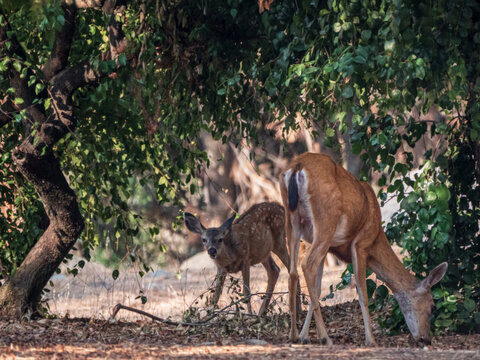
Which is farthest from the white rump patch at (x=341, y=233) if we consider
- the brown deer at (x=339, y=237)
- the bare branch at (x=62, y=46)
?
the bare branch at (x=62, y=46)

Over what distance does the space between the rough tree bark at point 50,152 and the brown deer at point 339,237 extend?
224 cm

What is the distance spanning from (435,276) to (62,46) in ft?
13.7

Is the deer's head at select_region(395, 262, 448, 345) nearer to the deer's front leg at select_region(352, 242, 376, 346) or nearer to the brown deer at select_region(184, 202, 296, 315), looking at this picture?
the deer's front leg at select_region(352, 242, 376, 346)

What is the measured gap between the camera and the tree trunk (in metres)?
8.38

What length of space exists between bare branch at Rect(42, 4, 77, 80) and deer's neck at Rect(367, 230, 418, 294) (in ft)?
11.6

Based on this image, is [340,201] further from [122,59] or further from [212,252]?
[212,252]

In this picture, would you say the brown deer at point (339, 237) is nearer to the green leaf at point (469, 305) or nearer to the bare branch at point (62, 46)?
the green leaf at point (469, 305)

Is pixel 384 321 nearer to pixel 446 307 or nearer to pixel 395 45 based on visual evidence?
pixel 446 307

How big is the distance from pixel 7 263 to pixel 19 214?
560 millimetres

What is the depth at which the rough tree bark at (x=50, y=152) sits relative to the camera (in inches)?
315

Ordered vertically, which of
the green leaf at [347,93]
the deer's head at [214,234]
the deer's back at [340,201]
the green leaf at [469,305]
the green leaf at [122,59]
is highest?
the green leaf at [122,59]

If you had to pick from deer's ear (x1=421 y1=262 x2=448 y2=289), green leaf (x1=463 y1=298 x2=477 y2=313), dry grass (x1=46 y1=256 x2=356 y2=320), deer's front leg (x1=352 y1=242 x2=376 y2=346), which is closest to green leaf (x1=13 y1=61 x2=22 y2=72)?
deer's front leg (x1=352 y1=242 x2=376 y2=346)

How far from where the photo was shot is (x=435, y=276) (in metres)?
7.12

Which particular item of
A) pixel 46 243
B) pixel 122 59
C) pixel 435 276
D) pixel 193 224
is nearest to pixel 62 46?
pixel 122 59
